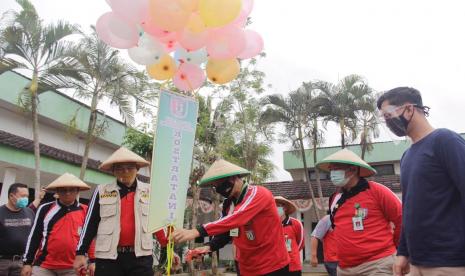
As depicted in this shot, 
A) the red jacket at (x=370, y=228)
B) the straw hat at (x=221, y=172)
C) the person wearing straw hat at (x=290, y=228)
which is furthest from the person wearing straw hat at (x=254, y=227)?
the person wearing straw hat at (x=290, y=228)

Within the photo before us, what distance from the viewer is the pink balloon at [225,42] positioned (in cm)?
401

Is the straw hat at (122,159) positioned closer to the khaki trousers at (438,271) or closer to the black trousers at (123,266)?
the black trousers at (123,266)

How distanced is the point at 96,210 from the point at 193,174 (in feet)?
33.6

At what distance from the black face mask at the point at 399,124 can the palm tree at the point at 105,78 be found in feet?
31.0

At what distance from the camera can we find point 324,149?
22.9 metres

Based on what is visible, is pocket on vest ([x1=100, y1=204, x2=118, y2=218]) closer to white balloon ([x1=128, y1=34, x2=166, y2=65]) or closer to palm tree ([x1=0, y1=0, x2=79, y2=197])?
white balloon ([x1=128, y1=34, x2=166, y2=65])

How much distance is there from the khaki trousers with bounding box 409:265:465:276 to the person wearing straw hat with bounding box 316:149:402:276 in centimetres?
110

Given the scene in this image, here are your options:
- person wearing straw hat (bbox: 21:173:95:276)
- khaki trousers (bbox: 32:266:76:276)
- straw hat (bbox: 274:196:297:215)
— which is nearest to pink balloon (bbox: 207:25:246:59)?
person wearing straw hat (bbox: 21:173:95:276)

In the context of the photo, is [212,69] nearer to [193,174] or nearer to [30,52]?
[30,52]

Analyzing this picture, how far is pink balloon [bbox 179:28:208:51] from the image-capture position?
12.7 ft

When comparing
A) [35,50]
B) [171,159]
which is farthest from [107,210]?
[35,50]

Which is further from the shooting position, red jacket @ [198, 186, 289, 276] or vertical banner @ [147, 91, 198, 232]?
red jacket @ [198, 186, 289, 276]

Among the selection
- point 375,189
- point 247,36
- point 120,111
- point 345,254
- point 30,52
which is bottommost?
point 345,254

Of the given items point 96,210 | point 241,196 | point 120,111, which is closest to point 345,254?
point 241,196
